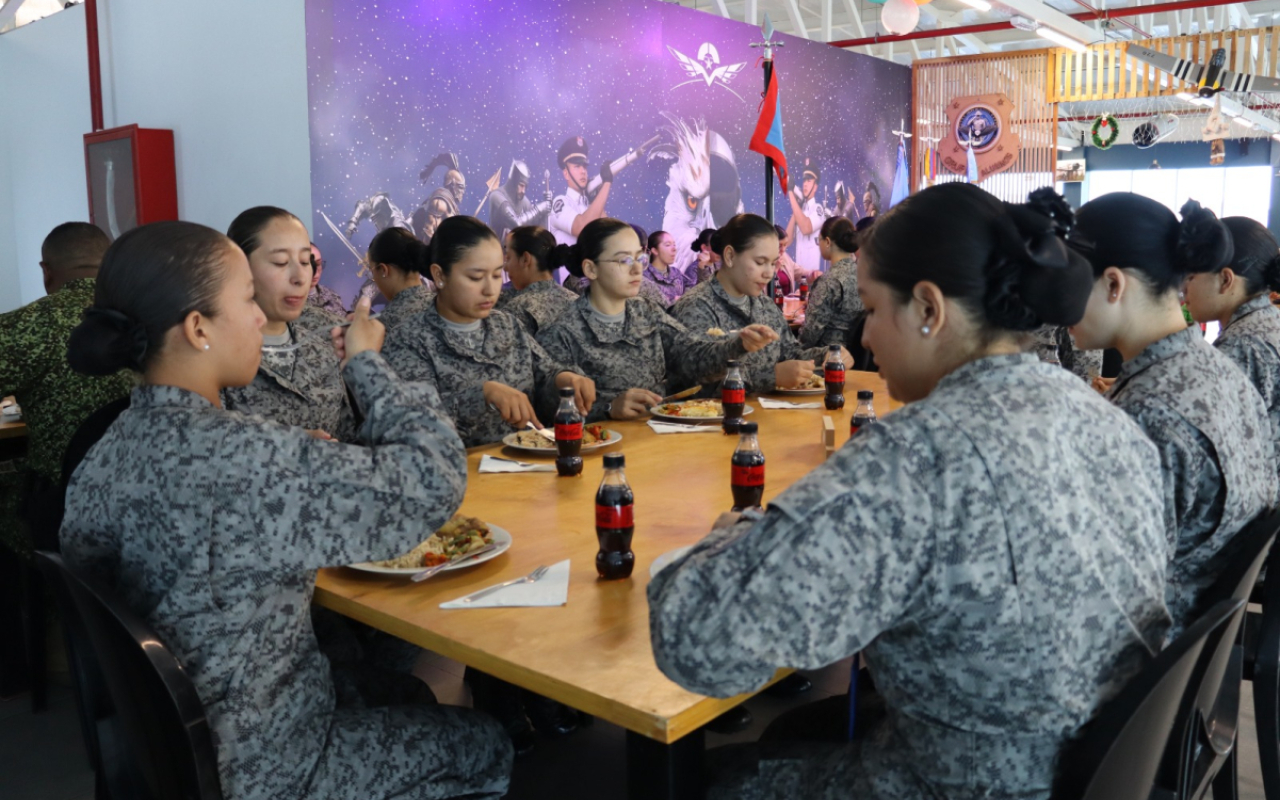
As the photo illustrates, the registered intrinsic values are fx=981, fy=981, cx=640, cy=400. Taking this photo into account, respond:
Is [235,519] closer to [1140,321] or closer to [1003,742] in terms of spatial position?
[1003,742]

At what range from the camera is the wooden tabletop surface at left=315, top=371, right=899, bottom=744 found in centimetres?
133

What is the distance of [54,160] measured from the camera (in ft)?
25.8

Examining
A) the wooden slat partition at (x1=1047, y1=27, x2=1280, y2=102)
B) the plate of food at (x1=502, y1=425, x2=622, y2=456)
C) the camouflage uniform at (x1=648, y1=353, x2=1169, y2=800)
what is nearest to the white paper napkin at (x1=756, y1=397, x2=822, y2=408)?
the plate of food at (x1=502, y1=425, x2=622, y2=456)

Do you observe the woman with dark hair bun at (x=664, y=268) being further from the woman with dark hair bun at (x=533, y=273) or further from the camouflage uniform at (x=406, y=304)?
the camouflage uniform at (x=406, y=304)

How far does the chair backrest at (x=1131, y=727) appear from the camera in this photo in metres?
1.12

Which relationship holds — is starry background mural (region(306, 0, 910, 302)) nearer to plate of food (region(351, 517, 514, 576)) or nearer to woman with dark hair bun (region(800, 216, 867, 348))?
woman with dark hair bun (region(800, 216, 867, 348))

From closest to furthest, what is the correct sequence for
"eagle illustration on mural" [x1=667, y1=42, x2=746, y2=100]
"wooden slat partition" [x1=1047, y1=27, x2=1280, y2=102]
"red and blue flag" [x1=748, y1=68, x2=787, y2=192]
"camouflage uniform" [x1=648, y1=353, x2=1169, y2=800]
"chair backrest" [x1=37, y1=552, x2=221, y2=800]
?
"camouflage uniform" [x1=648, y1=353, x2=1169, y2=800] → "chair backrest" [x1=37, y1=552, x2=221, y2=800] → "red and blue flag" [x1=748, y1=68, x2=787, y2=192] → "eagle illustration on mural" [x1=667, y1=42, x2=746, y2=100] → "wooden slat partition" [x1=1047, y1=27, x2=1280, y2=102]

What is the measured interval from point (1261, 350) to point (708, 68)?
23.3 ft

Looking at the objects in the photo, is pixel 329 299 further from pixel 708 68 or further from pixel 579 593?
pixel 708 68

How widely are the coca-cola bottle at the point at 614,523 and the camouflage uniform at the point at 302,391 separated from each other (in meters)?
1.23

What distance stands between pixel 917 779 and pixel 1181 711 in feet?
1.32

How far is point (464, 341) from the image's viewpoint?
10.7 ft

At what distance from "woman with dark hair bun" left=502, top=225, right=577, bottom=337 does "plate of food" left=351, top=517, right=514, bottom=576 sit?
331 centimetres

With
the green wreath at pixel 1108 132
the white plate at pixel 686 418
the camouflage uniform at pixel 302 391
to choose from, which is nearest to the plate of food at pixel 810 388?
the white plate at pixel 686 418
